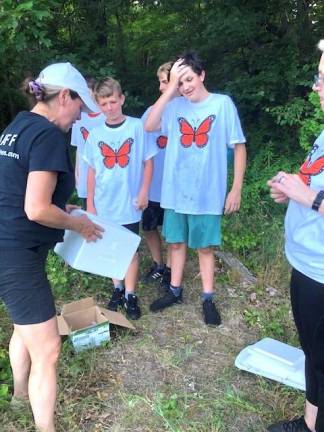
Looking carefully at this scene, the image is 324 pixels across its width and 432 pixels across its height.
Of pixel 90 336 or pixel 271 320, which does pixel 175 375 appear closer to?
pixel 90 336

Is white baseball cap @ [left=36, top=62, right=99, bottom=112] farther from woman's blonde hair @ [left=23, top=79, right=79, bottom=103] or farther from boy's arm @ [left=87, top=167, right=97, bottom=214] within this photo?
boy's arm @ [left=87, top=167, right=97, bottom=214]

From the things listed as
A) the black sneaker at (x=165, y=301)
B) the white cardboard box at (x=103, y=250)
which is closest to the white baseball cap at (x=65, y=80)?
the white cardboard box at (x=103, y=250)

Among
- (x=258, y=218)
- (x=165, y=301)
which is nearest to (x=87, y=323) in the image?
(x=165, y=301)

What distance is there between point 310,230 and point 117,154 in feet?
5.89

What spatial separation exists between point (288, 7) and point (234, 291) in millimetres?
4247

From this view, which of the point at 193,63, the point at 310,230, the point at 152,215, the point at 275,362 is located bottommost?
the point at 275,362

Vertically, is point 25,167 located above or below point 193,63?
below

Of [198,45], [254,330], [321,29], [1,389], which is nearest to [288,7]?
[321,29]

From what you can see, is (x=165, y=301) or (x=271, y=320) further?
(x=165, y=301)

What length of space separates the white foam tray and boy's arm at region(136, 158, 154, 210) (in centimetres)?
122

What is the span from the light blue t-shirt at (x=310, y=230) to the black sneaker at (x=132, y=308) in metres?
1.78

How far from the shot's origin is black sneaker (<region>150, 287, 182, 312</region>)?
3.78 metres

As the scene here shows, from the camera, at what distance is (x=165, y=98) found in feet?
10.8

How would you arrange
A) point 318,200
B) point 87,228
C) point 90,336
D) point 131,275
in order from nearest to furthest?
point 318,200
point 87,228
point 90,336
point 131,275
